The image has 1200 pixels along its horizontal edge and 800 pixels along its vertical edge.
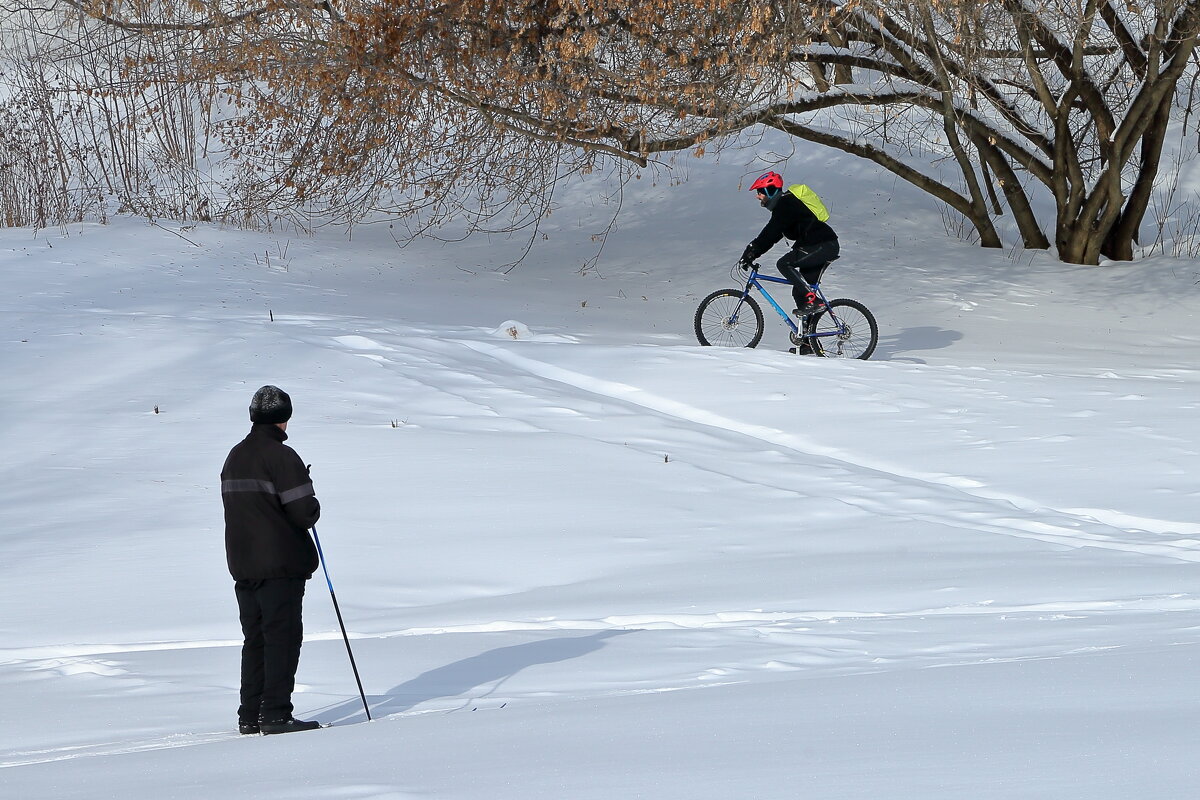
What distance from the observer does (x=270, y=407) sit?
4586 mm

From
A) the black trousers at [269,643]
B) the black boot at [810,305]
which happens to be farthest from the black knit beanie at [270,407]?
the black boot at [810,305]

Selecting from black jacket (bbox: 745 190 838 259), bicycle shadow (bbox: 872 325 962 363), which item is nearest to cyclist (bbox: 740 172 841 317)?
black jacket (bbox: 745 190 838 259)

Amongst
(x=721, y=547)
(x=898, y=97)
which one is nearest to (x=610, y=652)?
(x=721, y=547)

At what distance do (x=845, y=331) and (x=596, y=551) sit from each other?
5914mm

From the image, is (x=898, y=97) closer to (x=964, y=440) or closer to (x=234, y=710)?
(x=964, y=440)

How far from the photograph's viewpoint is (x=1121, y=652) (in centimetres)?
416

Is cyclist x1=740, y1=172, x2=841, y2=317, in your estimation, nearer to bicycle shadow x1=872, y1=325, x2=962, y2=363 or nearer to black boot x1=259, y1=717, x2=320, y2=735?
bicycle shadow x1=872, y1=325, x2=962, y2=363

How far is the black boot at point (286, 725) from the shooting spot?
4.27 meters

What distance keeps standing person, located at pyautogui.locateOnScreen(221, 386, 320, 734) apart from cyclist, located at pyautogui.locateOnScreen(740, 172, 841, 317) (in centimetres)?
748

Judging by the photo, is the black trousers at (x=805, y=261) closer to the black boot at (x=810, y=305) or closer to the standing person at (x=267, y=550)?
the black boot at (x=810, y=305)

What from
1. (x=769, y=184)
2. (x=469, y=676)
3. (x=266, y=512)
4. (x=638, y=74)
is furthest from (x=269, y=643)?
(x=638, y=74)

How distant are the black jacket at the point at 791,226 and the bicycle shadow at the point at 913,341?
5.11 feet

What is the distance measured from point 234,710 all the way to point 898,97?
1335 cm

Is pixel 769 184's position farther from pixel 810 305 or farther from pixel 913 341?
pixel 913 341
